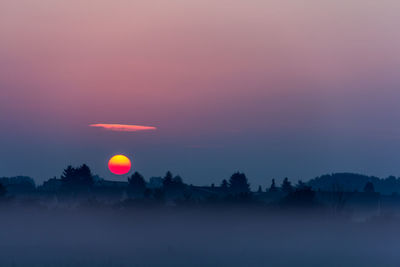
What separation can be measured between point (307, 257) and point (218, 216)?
2221 cm

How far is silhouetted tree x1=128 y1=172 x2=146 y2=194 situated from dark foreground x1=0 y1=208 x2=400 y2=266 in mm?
54278

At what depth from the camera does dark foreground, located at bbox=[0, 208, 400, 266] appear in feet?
182

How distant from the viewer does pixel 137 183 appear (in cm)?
14388

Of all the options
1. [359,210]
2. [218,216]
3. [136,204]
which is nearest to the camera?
Result: [218,216]

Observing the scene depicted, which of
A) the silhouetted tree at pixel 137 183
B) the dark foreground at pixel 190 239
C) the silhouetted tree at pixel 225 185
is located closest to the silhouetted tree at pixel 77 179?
the silhouetted tree at pixel 137 183

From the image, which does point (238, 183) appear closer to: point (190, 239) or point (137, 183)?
point (137, 183)

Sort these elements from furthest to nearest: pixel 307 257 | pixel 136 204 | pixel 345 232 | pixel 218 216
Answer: pixel 136 204 < pixel 218 216 < pixel 345 232 < pixel 307 257

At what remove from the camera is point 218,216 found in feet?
259

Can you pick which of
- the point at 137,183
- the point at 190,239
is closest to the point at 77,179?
the point at 137,183

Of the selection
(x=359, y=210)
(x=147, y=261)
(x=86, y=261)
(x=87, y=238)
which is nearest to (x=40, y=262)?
(x=86, y=261)

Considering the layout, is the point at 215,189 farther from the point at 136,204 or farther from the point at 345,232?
the point at 345,232

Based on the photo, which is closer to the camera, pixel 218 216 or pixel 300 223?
pixel 300 223

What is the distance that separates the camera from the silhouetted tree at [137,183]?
461 ft

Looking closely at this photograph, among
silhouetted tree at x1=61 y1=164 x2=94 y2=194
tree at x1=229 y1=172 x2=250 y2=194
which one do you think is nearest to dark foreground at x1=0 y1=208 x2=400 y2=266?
silhouetted tree at x1=61 y1=164 x2=94 y2=194
